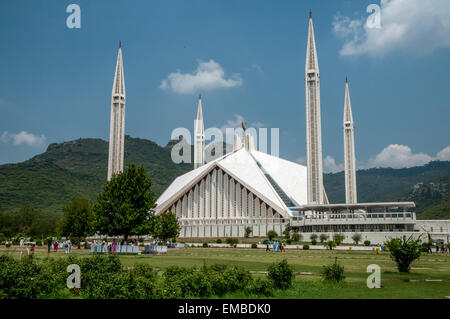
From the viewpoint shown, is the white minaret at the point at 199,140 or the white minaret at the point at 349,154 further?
the white minaret at the point at 199,140

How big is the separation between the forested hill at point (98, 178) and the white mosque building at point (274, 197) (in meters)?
15.4

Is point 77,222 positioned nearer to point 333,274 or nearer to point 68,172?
point 333,274

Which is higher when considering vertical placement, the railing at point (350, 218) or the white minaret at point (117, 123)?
the white minaret at point (117, 123)

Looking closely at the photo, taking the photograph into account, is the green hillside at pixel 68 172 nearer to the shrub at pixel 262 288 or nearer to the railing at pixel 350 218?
the railing at pixel 350 218

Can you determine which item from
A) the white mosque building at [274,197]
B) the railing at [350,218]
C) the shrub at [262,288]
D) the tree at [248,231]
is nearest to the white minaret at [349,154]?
the white mosque building at [274,197]

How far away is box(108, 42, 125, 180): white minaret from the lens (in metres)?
50.0

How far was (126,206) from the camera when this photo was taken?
74.0ft

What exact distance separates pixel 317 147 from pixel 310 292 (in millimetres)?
34695

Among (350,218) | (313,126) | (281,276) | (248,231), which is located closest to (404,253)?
(281,276)

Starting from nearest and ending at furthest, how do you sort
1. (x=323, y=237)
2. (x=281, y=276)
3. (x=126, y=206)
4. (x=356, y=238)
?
(x=281, y=276), (x=126, y=206), (x=356, y=238), (x=323, y=237)

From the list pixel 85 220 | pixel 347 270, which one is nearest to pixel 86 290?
pixel 347 270

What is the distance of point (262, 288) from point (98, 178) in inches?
3001

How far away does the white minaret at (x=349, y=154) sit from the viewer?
159ft
